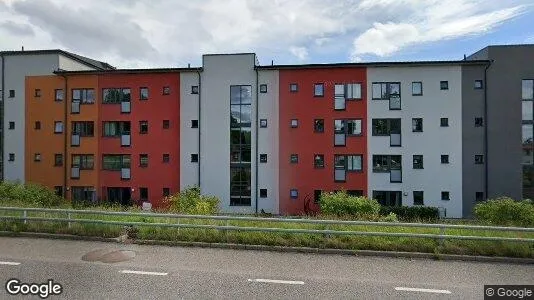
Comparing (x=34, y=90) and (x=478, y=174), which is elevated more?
(x=34, y=90)

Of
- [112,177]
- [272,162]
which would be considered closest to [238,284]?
[272,162]

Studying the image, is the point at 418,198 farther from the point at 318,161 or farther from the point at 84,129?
the point at 84,129

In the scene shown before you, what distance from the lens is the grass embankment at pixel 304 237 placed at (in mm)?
7406

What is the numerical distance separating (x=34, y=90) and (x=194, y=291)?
1203 inches

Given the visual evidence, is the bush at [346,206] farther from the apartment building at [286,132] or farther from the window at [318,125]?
the window at [318,125]

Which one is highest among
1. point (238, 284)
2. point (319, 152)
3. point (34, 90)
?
point (34, 90)

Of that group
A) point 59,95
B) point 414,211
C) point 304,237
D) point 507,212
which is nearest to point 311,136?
point 414,211

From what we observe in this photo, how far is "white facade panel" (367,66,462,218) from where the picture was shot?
25625 mm

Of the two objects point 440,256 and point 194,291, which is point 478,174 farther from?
point 194,291

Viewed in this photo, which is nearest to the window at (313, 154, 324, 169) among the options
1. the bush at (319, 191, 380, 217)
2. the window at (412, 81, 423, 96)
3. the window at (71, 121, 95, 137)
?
the bush at (319, 191, 380, 217)

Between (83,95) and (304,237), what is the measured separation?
2714 cm

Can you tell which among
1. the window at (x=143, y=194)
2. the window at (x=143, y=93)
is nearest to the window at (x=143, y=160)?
the window at (x=143, y=194)

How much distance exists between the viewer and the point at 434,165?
1017 inches

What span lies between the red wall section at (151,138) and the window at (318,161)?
10.6 meters
